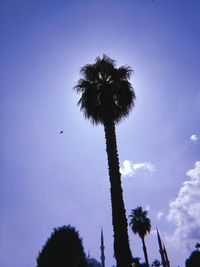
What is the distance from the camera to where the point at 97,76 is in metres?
17.9

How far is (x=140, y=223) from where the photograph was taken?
149 feet

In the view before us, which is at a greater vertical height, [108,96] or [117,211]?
[108,96]

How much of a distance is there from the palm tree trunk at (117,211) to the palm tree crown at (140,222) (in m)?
34.9

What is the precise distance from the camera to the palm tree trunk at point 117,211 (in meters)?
11.5

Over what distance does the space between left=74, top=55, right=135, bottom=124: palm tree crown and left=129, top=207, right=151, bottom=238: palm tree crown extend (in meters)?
33.2

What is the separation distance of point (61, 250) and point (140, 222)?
16498 millimetres

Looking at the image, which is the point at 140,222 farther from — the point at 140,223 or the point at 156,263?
the point at 156,263

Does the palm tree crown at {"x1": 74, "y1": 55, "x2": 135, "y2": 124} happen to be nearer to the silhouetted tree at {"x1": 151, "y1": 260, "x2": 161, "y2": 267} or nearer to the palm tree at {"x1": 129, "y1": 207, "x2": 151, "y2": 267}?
the palm tree at {"x1": 129, "y1": 207, "x2": 151, "y2": 267}

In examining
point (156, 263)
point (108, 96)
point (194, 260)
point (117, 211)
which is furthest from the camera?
point (156, 263)

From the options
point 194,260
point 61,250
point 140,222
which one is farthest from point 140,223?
point 61,250

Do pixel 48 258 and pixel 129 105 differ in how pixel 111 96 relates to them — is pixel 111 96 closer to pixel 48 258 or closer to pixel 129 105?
pixel 129 105

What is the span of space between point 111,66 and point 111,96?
261 cm

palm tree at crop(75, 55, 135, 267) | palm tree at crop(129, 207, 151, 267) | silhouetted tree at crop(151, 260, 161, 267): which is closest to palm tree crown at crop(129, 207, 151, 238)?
palm tree at crop(129, 207, 151, 267)

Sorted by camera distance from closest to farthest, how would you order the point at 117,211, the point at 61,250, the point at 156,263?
the point at 117,211 → the point at 61,250 → the point at 156,263
